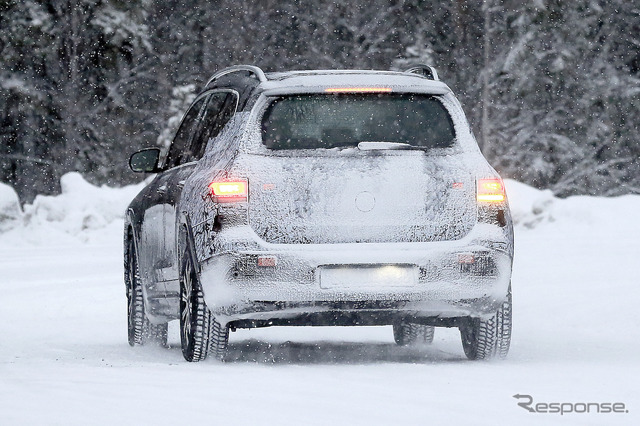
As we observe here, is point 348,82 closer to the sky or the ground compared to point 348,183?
closer to the sky

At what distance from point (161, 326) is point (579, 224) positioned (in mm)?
13940

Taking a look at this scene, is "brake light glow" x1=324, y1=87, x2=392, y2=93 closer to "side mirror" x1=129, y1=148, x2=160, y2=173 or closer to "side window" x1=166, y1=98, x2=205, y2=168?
"side window" x1=166, y1=98, x2=205, y2=168

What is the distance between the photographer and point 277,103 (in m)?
8.60

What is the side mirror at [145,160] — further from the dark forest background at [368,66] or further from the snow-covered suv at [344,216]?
the dark forest background at [368,66]

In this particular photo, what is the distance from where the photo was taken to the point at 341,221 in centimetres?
821

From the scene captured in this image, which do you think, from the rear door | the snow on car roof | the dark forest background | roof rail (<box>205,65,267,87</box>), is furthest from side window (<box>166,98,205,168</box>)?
the dark forest background

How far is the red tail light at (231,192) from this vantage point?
823 centimetres

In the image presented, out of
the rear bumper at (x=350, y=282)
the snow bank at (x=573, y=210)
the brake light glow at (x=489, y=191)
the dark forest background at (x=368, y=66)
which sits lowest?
the dark forest background at (x=368, y=66)

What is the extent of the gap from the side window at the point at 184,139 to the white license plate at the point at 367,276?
1937mm

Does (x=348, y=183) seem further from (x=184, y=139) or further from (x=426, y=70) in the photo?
(x=184, y=139)

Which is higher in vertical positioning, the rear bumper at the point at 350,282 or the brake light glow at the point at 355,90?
the brake light glow at the point at 355,90

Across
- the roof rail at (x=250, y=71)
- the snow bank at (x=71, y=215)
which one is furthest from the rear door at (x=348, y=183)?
the snow bank at (x=71, y=215)

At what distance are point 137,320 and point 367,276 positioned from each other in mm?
2999

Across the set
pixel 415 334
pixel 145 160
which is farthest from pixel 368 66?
pixel 145 160
